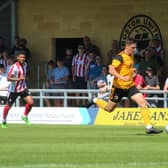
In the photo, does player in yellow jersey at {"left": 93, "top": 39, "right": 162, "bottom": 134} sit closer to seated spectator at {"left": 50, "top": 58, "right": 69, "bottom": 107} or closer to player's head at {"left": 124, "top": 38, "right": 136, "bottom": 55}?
player's head at {"left": 124, "top": 38, "right": 136, "bottom": 55}

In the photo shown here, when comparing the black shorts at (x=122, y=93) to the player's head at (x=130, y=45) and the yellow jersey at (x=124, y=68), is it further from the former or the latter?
the player's head at (x=130, y=45)

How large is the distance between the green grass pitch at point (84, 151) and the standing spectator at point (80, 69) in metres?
9.33

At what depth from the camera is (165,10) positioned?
2645 cm

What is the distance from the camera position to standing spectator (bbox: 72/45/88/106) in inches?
1016

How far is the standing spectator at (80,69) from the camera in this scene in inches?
1016

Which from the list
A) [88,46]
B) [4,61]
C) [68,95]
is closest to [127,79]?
[68,95]

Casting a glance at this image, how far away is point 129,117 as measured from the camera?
23.0m

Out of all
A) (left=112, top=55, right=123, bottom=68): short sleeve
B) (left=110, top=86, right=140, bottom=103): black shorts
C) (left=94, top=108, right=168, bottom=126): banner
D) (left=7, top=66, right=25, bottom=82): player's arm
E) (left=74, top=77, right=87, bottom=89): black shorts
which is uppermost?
(left=112, top=55, right=123, bottom=68): short sleeve

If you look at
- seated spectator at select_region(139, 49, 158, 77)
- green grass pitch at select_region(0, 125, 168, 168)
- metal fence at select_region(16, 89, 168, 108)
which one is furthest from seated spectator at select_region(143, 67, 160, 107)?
green grass pitch at select_region(0, 125, 168, 168)

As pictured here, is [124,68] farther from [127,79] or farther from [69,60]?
[69,60]

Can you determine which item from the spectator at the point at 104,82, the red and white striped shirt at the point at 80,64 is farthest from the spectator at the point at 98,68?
the red and white striped shirt at the point at 80,64

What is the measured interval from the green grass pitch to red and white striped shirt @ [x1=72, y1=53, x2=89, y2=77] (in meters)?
9.36

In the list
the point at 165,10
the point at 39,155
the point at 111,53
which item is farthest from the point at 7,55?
the point at 39,155

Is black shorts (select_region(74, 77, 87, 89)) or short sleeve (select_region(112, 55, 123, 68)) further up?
short sleeve (select_region(112, 55, 123, 68))
